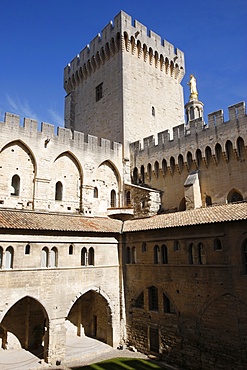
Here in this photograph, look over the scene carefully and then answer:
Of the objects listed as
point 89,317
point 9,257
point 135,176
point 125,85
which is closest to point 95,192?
point 135,176

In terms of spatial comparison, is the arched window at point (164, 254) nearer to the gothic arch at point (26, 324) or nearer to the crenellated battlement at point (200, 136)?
the crenellated battlement at point (200, 136)

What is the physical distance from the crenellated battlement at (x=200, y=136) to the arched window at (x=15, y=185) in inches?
365

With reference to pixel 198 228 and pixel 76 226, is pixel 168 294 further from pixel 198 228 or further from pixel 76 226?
pixel 76 226

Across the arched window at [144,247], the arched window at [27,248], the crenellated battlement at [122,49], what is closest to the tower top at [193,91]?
the crenellated battlement at [122,49]

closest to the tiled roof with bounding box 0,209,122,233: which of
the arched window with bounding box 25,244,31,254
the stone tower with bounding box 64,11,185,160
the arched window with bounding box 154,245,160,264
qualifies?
the arched window with bounding box 25,244,31,254

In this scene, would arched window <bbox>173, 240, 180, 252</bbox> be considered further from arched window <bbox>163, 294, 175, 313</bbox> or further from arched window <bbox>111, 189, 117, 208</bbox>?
arched window <bbox>111, 189, 117, 208</bbox>

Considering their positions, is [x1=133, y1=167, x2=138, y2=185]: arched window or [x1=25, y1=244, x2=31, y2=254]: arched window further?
[x1=133, y1=167, x2=138, y2=185]: arched window

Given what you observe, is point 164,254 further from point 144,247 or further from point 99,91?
point 99,91

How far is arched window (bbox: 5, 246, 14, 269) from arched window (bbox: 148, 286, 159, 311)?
760 cm

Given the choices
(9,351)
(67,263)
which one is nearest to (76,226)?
(67,263)

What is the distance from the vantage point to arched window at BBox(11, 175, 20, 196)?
63.2ft

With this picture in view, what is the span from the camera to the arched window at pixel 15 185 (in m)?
19.3

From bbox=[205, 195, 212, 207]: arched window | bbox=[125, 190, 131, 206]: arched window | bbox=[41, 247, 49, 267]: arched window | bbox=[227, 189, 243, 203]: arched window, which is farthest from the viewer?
bbox=[125, 190, 131, 206]: arched window

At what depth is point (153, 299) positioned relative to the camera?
1742cm
